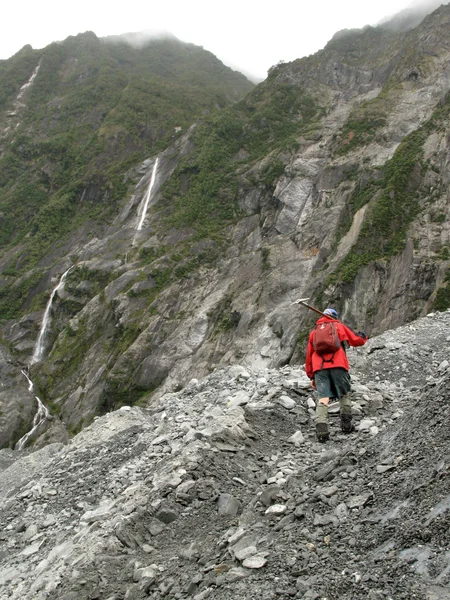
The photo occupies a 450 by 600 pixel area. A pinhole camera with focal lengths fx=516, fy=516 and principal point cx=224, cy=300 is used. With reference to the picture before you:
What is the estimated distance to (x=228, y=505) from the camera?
615 centimetres

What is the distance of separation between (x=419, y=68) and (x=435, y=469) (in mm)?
50412

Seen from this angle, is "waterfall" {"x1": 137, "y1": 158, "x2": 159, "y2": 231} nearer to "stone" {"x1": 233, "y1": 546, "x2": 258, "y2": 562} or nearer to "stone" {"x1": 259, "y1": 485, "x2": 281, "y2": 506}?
"stone" {"x1": 259, "y1": 485, "x2": 281, "y2": 506}

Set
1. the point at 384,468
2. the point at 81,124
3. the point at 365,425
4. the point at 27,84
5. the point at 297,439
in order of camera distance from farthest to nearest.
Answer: the point at 27,84 → the point at 81,124 → the point at 297,439 → the point at 365,425 → the point at 384,468

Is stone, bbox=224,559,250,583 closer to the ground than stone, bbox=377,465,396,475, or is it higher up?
closer to the ground

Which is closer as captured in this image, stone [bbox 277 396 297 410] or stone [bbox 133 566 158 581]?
stone [bbox 133 566 158 581]

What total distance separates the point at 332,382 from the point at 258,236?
117ft

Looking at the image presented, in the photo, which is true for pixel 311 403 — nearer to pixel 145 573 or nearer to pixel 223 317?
pixel 145 573

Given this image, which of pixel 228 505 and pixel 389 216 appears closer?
pixel 228 505

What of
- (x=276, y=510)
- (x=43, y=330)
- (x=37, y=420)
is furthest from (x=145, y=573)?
(x=43, y=330)

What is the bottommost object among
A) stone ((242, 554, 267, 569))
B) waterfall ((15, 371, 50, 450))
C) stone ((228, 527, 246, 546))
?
waterfall ((15, 371, 50, 450))

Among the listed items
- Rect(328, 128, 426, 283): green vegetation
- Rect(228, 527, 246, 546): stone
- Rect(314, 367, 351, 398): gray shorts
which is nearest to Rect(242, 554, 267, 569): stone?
Rect(228, 527, 246, 546): stone

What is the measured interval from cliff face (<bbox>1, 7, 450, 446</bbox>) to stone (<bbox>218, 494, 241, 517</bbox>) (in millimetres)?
18208

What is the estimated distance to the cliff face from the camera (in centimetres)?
2808

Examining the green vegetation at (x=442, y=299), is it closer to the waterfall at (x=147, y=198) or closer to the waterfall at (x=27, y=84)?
the waterfall at (x=147, y=198)
